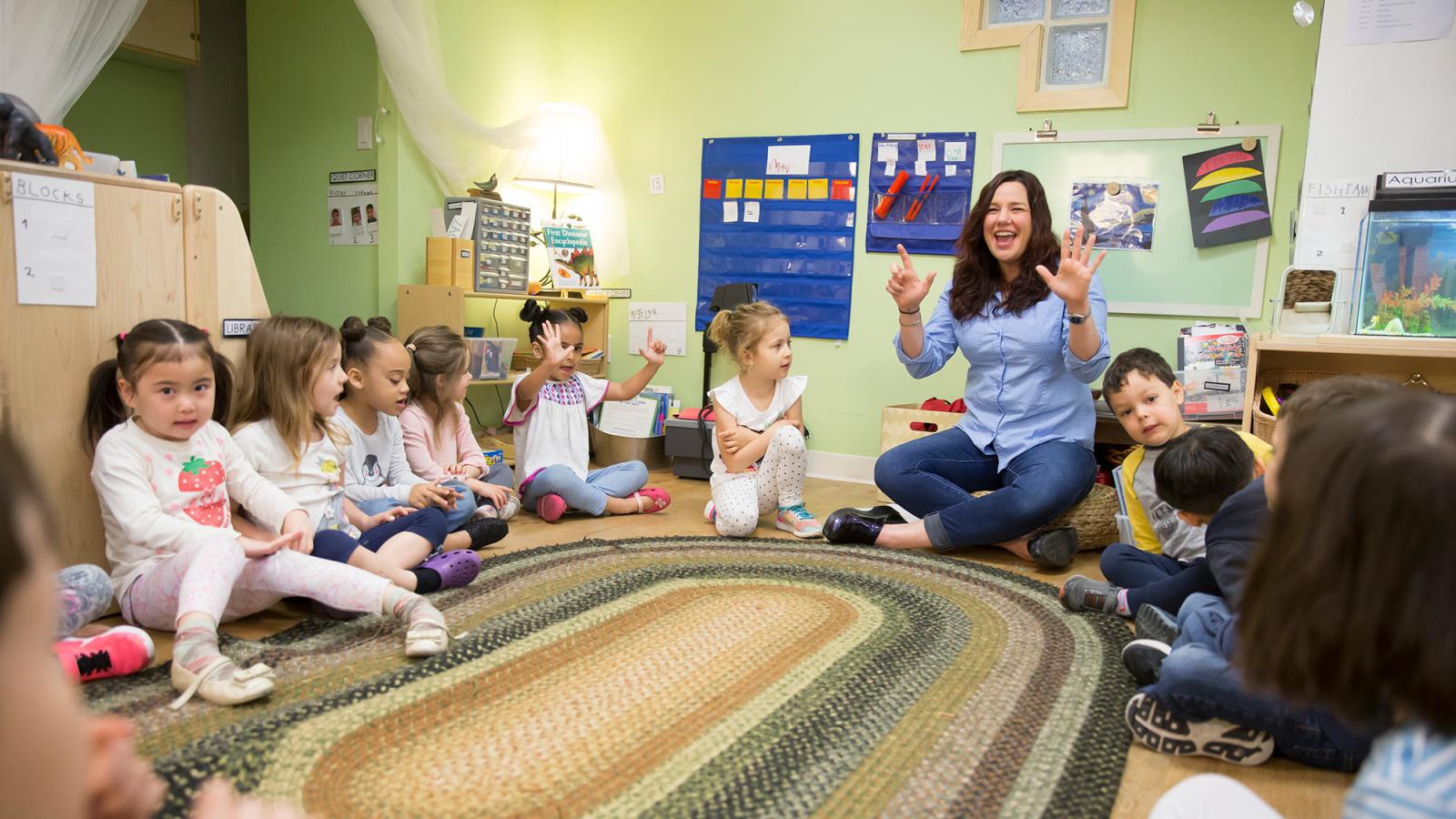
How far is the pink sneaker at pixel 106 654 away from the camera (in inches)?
57.1

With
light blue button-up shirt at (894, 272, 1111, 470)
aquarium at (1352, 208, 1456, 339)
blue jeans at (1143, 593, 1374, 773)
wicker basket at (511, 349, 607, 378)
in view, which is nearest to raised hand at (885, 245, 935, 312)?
light blue button-up shirt at (894, 272, 1111, 470)

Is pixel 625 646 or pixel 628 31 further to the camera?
pixel 628 31

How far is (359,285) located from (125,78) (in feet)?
5.30

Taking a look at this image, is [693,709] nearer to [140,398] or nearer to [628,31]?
[140,398]

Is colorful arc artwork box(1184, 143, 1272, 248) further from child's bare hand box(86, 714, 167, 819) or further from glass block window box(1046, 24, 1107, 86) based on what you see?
child's bare hand box(86, 714, 167, 819)

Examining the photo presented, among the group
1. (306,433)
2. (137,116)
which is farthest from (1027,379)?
(137,116)

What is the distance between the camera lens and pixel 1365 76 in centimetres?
244

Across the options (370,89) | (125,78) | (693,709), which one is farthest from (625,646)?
(125,78)

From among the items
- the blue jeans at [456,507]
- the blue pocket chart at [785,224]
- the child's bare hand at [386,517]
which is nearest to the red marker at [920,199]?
the blue pocket chart at [785,224]

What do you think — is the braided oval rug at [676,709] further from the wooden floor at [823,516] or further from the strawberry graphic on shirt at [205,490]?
the strawberry graphic on shirt at [205,490]

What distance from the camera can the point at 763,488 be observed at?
2814mm

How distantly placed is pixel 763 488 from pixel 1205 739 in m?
1.61

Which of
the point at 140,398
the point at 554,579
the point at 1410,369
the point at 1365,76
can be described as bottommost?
the point at 554,579

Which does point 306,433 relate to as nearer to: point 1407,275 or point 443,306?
point 443,306
